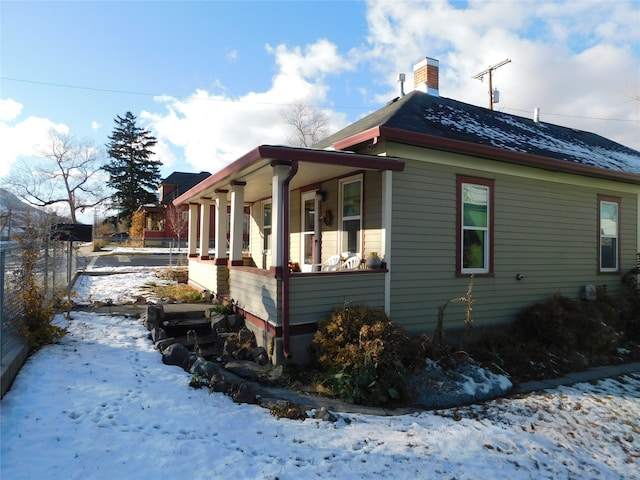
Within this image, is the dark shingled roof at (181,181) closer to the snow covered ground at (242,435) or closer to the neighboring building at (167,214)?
the neighboring building at (167,214)

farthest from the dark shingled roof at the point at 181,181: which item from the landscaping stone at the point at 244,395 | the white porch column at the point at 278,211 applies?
the landscaping stone at the point at 244,395

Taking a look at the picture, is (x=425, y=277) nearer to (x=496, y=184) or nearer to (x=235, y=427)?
(x=496, y=184)

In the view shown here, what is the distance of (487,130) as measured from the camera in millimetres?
8492

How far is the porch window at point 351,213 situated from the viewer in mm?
7105

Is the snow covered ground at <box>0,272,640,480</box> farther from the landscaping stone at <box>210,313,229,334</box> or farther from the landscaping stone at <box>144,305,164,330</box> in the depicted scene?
the landscaping stone at <box>210,313,229,334</box>

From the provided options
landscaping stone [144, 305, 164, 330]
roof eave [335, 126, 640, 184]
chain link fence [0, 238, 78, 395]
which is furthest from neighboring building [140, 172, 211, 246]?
roof eave [335, 126, 640, 184]

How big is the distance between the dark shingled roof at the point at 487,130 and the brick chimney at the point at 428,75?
36cm

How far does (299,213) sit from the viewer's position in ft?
31.0

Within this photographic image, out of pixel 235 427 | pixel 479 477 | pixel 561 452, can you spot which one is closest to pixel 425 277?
pixel 561 452

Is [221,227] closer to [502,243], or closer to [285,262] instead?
[285,262]

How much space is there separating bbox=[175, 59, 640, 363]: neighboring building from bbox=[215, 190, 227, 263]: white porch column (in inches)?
1.9

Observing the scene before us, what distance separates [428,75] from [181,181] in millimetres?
35027

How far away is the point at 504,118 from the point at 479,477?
9.61 metres

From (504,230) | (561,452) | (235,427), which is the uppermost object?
(504,230)
